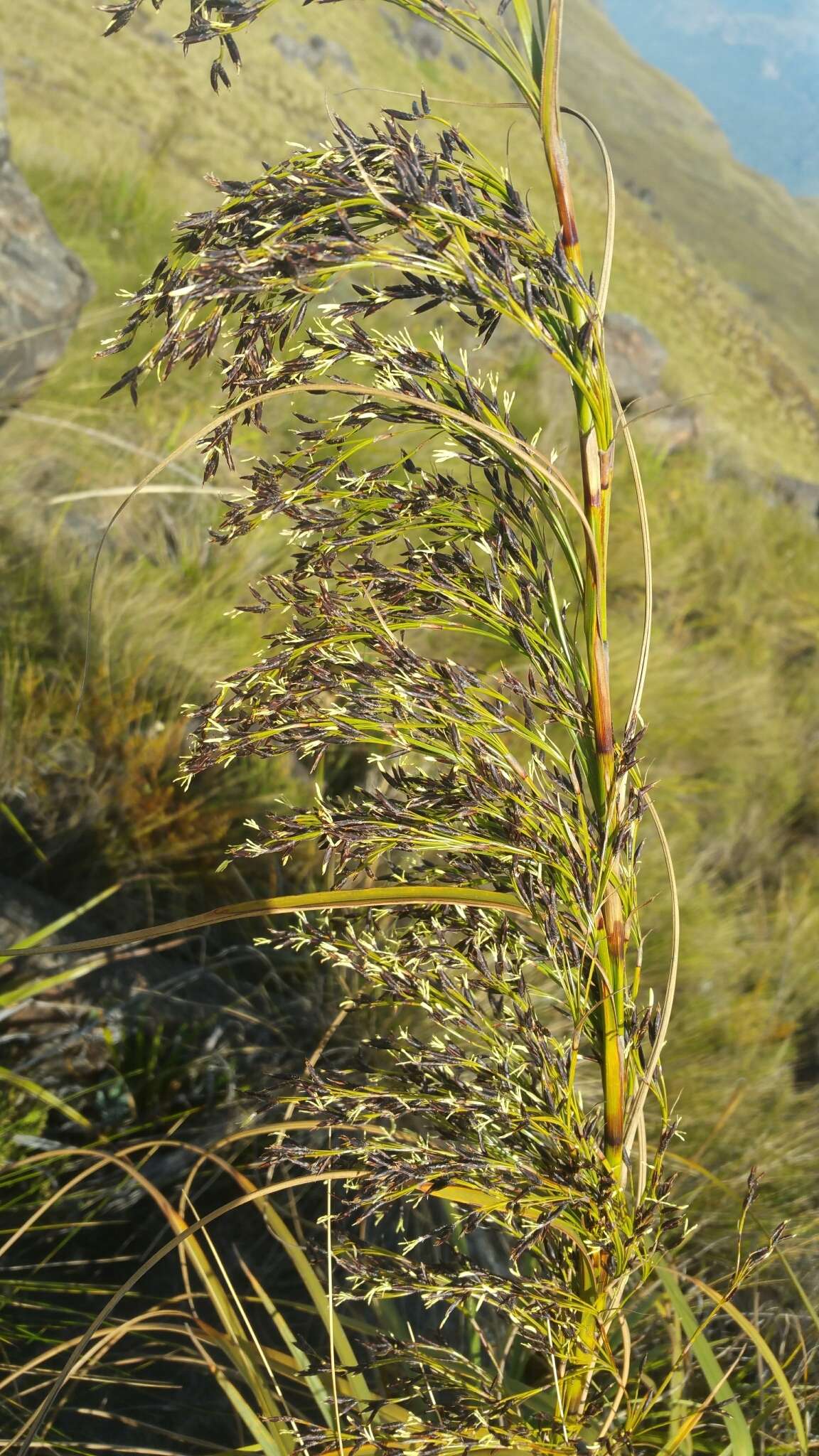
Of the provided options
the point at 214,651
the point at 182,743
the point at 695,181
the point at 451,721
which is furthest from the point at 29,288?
the point at 695,181

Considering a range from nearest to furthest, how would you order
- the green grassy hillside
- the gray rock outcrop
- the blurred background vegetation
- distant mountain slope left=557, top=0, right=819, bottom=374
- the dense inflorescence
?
the dense inflorescence
the blurred background vegetation
the green grassy hillside
the gray rock outcrop
distant mountain slope left=557, top=0, right=819, bottom=374

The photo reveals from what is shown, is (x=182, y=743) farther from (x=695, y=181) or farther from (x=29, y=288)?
(x=695, y=181)

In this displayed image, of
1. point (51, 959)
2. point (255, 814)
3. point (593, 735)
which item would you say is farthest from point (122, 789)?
point (593, 735)

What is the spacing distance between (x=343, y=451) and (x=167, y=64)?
17.4 meters

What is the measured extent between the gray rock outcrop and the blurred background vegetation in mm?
113

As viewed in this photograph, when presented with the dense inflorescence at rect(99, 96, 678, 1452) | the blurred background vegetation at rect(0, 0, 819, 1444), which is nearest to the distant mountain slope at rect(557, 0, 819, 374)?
the blurred background vegetation at rect(0, 0, 819, 1444)

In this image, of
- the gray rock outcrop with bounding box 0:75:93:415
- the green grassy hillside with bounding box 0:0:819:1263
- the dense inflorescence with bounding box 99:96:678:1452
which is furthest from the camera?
the gray rock outcrop with bounding box 0:75:93:415

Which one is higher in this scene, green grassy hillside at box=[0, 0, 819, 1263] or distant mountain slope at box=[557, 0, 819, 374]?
distant mountain slope at box=[557, 0, 819, 374]

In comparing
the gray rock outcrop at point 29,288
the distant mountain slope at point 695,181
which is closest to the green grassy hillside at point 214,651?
the gray rock outcrop at point 29,288

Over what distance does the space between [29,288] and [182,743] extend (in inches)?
91.3

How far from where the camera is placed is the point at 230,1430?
1.56m

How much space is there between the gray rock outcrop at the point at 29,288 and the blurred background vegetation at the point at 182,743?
11 centimetres

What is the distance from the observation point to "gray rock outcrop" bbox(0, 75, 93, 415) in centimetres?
360

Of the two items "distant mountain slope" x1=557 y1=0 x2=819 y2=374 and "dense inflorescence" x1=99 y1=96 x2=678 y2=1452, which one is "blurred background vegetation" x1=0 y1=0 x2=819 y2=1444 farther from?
"distant mountain slope" x1=557 y1=0 x2=819 y2=374
